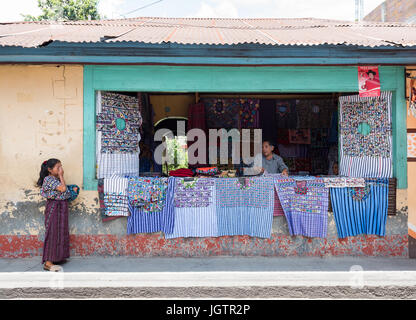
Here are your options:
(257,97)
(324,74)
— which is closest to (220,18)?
(257,97)

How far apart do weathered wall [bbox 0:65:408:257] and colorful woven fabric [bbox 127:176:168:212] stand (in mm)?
419

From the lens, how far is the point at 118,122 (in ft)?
17.9

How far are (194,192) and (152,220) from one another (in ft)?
2.53

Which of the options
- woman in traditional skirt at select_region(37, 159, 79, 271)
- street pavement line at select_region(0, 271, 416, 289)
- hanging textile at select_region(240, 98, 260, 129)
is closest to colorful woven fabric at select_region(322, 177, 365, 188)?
street pavement line at select_region(0, 271, 416, 289)

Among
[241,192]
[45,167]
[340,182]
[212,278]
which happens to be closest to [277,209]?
[241,192]

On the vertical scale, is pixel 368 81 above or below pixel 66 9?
below

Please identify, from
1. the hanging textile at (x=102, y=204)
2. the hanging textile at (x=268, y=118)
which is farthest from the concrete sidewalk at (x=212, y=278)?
the hanging textile at (x=268, y=118)

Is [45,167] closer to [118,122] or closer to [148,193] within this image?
[118,122]

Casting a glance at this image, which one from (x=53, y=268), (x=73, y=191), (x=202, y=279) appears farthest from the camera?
(x=73, y=191)

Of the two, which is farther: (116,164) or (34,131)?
(116,164)

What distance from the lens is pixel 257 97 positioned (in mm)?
7656

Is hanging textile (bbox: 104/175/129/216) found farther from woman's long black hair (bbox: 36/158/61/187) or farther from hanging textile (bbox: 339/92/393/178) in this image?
hanging textile (bbox: 339/92/393/178)

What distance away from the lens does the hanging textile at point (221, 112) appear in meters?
7.59

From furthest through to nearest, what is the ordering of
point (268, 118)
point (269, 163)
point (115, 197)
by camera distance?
point (268, 118)
point (269, 163)
point (115, 197)
